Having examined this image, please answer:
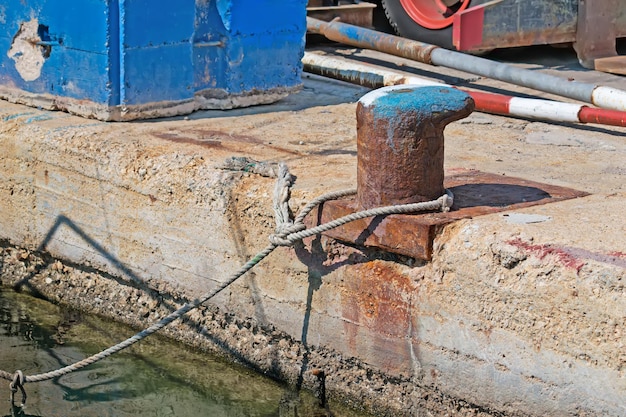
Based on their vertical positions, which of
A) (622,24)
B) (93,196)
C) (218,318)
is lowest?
(218,318)

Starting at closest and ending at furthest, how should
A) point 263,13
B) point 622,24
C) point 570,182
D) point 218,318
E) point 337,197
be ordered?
point 337,197
point 570,182
point 218,318
point 263,13
point 622,24

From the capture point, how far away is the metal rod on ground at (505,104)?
15.7ft

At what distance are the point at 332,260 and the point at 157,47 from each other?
5.65 feet

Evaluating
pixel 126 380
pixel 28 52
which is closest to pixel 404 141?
pixel 126 380

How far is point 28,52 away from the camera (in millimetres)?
5238

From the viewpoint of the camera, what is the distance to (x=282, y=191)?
12.8 ft

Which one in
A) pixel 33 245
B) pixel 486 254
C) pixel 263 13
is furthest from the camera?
pixel 263 13

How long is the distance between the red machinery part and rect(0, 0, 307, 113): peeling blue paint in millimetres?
1685

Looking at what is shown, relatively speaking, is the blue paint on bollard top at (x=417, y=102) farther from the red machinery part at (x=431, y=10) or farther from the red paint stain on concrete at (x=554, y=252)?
the red machinery part at (x=431, y=10)

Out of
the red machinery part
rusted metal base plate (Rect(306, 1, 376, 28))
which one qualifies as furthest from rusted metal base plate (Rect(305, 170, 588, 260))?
rusted metal base plate (Rect(306, 1, 376, 28))

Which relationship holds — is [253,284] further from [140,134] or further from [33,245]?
[33,245]

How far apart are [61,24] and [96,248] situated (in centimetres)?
111

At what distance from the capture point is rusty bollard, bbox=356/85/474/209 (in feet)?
11.4

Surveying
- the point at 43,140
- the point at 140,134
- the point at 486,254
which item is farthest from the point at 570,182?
the point at 43,140
